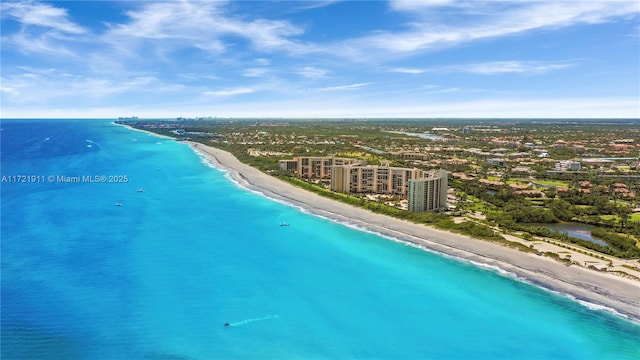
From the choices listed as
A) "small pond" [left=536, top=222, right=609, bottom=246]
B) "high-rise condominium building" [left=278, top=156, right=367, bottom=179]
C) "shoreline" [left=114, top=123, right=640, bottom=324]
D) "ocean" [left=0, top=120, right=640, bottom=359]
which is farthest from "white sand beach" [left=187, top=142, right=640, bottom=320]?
"high-rise condominium building" [left=278, top=156, right=367, bottom=179]

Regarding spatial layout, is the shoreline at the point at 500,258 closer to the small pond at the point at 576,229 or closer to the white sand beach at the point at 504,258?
the white sand beach at the point at 504,258

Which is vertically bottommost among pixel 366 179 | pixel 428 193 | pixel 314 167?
pixel 428 193

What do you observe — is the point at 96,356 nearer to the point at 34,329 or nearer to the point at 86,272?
the point at 34,329

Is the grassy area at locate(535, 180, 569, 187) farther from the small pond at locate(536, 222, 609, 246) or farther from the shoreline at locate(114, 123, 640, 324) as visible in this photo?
the shoreline at locate(114, 123, 640, 324)

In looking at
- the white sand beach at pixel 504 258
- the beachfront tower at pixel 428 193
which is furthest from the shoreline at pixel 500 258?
the beachfront tower at pixel 428 193

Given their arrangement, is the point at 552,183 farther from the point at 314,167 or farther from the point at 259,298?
the point at 259,298

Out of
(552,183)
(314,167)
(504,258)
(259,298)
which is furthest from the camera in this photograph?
(314,167)

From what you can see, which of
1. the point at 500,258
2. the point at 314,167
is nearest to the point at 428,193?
the point at 500,258
